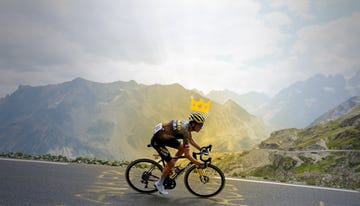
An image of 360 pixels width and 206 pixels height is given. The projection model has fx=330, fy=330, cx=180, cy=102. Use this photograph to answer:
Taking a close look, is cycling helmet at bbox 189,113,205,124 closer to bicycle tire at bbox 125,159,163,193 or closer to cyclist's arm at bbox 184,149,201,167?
cyclist's arm at bbox 184,149,201,167

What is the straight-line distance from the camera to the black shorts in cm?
912

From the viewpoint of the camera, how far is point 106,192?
8.82 metres

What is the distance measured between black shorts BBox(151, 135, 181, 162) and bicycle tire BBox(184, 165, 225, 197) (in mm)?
799

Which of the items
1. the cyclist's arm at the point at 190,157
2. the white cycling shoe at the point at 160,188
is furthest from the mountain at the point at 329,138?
the white cycling shoe at the point at 160,188

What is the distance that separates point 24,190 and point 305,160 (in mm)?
38109

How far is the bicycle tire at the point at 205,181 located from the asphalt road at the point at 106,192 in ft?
0.68

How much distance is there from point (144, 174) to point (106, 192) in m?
1.15

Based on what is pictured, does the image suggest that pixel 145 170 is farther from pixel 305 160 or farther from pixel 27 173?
pixel 305 160

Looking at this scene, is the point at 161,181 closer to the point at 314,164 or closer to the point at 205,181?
the point at 205,181

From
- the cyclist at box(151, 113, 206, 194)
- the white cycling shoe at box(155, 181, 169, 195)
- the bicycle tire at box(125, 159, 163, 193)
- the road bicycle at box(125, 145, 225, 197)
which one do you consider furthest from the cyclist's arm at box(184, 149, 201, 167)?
the white cycling shoe at box(155, 181, 169, 195)

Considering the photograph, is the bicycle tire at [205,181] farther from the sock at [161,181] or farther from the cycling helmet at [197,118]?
the cycling helmet at [197,118]

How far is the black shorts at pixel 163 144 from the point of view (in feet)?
29.9

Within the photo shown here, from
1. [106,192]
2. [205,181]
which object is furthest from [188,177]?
[106,192]

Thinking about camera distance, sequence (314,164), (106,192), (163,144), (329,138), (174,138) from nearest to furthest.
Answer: (106,192) < (174,138) < (163,144) < (314,164) < (329,138)
